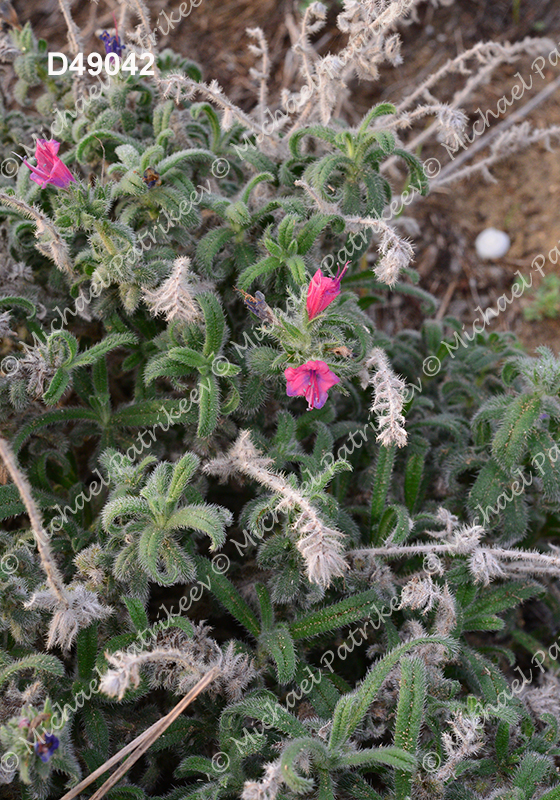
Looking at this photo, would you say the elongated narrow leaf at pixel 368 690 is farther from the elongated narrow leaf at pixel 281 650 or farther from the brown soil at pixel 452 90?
the brown soil at pixel 452 90

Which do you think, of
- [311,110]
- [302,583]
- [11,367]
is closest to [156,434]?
[11,367]

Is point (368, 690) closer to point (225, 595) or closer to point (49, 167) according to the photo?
point (225, 595)

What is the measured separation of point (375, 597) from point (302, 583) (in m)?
0.30

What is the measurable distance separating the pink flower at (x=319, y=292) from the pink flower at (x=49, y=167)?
3.49 feet

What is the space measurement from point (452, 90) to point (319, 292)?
11.4 ft

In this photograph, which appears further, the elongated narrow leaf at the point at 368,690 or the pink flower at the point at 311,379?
the pink flower at the point at 311,379

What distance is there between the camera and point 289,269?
8.78 feet

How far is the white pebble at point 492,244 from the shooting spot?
4723 millimetres

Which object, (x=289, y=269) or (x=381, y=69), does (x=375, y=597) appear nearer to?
(x=289, y=269)

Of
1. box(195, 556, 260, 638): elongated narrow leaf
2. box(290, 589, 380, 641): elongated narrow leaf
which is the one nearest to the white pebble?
box(290, 589, 380, 641): elongated narrow leaf

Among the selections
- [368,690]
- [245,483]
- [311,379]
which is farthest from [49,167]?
[368,690]

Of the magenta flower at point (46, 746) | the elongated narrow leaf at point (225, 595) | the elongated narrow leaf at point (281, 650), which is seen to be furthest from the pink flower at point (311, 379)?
the magenta flower at point (46, 746)

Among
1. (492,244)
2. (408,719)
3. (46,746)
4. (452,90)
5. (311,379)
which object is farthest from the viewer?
(452,90)

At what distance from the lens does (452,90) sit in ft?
16.3
